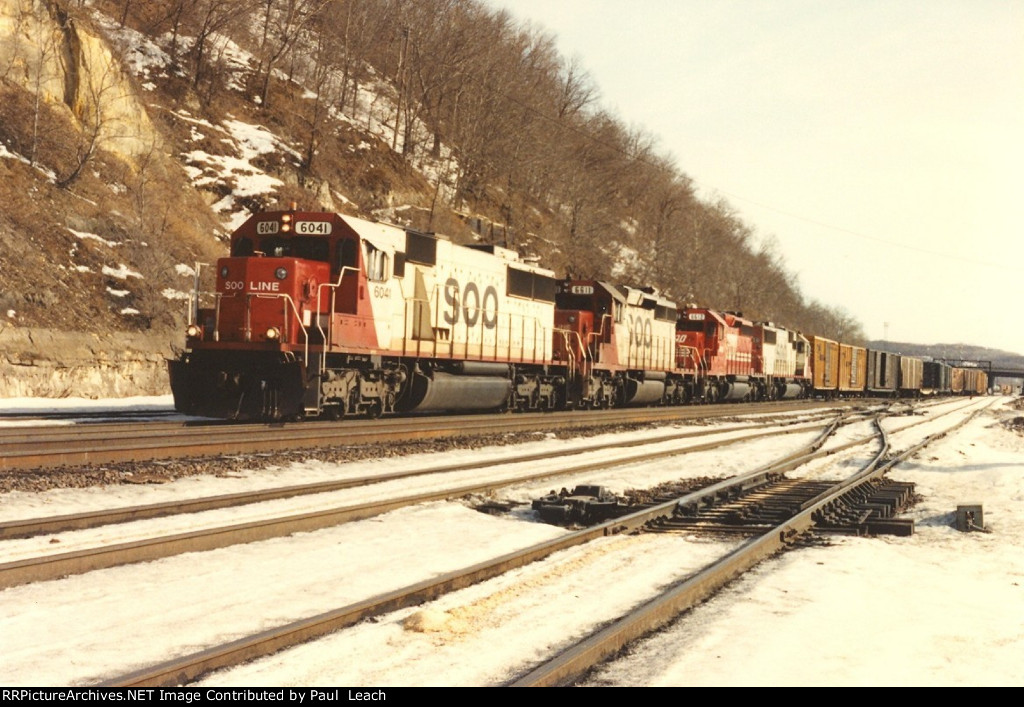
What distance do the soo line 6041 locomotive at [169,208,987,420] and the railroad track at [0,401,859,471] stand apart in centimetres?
50

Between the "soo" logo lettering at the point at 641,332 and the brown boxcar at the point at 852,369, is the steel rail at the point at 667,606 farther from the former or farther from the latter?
the brown boxcar at the point at 852,369

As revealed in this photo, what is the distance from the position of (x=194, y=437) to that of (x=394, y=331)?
506cm

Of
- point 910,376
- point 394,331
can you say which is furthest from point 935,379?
point 394,331

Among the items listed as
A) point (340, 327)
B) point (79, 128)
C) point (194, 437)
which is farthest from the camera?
point (79, 128)

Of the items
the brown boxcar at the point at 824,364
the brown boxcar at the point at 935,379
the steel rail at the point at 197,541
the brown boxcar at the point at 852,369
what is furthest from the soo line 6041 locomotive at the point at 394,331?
the brown boxcar at the point at 935,379

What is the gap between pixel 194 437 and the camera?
1407 cm

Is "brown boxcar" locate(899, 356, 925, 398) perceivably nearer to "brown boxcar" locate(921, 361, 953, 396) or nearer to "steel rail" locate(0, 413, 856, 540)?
"brown boxcar" locate(921, 361, 953, 396)

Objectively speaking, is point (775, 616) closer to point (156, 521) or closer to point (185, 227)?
point (156, 521)

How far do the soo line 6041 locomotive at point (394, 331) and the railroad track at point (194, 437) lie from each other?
0.50 metres

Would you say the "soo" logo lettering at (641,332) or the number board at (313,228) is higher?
the number board at (313,228)

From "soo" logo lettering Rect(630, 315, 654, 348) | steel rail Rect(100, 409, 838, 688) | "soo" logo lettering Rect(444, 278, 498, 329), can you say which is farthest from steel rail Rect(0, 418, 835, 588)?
"soo" logo lettering Rect(630, 315, 654, 348)

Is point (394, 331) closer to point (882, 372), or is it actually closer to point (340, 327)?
point (340, 327)

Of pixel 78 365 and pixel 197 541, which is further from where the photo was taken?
pixel 78 365

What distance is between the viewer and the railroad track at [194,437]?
37.9 ft
